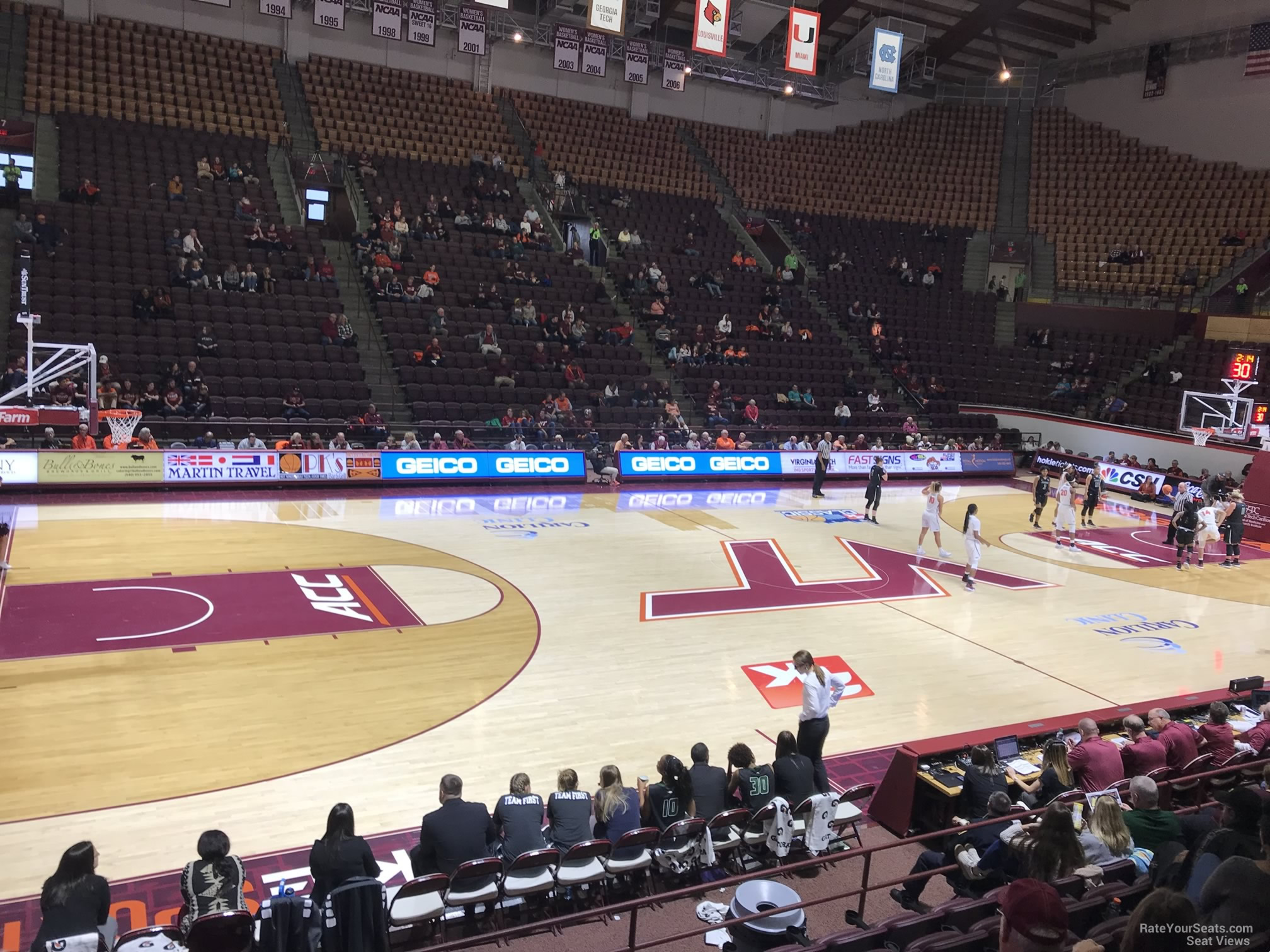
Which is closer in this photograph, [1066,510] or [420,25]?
[1066,510]

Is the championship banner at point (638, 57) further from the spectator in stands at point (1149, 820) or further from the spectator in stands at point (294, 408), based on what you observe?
the spectator in stands at point (1149, 820)

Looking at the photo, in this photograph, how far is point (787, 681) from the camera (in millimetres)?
11531

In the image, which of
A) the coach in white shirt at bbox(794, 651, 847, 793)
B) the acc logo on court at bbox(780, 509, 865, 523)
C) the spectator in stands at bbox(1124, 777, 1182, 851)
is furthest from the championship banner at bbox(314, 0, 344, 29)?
the spectator in stands at bbox(1124, 777, 1182, 851)

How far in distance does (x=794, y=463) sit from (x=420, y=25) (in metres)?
17.1

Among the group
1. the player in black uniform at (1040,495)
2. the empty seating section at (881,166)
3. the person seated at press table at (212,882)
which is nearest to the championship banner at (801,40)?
the empty seating section at (881,166)

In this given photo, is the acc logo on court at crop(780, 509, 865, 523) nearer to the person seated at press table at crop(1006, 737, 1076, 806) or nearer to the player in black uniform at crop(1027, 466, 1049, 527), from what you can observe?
the player in black uniform at crop(1027, 466, 1049, 527)

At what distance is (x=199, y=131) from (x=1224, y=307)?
31.9m

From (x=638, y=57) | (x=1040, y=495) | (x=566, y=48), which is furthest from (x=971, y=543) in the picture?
(x=638, y=57)

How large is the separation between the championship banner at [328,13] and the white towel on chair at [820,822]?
86.7 feet

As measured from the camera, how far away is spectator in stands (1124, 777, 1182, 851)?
6.68 metres

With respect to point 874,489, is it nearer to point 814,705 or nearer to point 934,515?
point 934,515

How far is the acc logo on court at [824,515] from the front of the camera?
20797 millimetres

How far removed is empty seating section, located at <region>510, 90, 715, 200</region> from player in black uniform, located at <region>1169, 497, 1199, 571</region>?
70.5 ft

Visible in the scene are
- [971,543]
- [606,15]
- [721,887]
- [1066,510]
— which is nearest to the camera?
[721,887]
